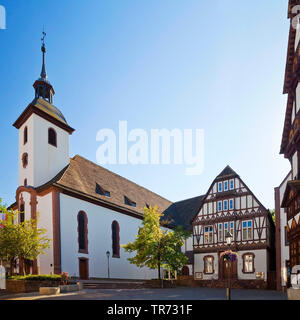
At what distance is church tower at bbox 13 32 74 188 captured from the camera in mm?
34219

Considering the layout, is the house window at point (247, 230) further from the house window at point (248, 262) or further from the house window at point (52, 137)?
the house window at point (52, 137)

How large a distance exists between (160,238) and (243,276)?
923 cm

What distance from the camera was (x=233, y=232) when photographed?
35.9 metres

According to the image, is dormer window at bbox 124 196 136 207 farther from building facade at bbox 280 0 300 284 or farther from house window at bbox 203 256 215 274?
building facade at bbox 280 0 300 284

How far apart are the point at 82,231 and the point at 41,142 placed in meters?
9.65

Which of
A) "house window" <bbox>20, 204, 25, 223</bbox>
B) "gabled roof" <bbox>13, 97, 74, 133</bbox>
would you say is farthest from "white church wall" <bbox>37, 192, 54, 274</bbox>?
"gabled roof" <bbox>13, 97, 74, 133</bbox>

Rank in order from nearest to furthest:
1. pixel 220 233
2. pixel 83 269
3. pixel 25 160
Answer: pixel 83 269, pixel 25 160, pixel 220 233

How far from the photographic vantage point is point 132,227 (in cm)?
4131

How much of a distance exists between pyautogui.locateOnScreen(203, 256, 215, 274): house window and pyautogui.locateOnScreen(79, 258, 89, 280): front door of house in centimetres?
1258

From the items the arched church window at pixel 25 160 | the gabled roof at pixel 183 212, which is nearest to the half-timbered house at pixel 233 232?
the gabled roof at pixel 183 212

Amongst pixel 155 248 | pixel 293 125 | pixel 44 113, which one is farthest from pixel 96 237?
pixel 293 125

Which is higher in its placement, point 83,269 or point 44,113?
point 44,113

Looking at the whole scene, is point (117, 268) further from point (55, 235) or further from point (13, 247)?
point (13, 247)

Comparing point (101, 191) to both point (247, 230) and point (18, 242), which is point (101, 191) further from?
point (247, 230)
